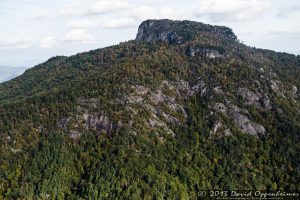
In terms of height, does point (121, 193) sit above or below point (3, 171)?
below

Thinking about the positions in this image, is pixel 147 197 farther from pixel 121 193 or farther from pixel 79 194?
pixel 79 194

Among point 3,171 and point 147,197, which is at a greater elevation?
point 3,171

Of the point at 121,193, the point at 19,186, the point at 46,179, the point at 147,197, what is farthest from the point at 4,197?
the point at 147,197

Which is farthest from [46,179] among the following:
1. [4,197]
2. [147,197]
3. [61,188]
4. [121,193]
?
[147,197]

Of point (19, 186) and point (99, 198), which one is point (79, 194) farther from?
point (19, 186)

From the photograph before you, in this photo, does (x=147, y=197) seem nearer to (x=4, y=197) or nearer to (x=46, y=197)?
(x=46, y=197)

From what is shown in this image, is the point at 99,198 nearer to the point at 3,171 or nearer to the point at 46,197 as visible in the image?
the point at 46,197

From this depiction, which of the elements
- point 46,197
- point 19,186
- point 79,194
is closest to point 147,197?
point 79,194
